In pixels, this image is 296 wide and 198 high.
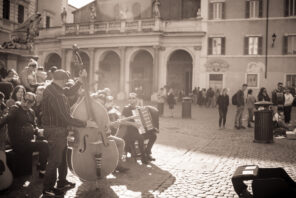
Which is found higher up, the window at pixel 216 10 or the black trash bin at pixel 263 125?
the window at pixel 216 10

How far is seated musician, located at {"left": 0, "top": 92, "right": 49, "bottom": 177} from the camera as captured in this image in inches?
218

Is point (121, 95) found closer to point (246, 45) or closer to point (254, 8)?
point (246, 45)

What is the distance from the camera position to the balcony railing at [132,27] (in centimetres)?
2986

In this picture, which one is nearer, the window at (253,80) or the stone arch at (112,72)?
the window at (253,80)

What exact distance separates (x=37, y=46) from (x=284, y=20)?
2701 cm

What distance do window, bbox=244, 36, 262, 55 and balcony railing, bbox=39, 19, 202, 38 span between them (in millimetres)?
4527

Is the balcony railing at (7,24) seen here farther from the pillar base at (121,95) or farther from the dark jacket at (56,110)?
the dark jacket at (56,110)

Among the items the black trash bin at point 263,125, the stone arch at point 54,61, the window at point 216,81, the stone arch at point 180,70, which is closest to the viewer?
the black trash bin at point 263,125

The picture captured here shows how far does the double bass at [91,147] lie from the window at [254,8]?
2642cm

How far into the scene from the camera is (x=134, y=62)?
34.1 m

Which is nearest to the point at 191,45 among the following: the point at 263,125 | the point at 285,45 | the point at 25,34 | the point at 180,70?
the point at 180,70

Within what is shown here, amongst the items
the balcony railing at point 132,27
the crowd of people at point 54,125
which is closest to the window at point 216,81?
the balcony railing at point 132,27

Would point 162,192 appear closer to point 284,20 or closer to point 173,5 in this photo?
point 284,20

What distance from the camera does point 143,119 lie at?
24.2 ft
